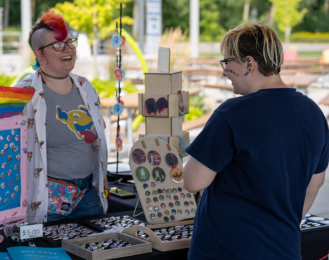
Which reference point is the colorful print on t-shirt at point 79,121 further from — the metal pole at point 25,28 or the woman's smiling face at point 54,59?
the metal pole at point 25,28

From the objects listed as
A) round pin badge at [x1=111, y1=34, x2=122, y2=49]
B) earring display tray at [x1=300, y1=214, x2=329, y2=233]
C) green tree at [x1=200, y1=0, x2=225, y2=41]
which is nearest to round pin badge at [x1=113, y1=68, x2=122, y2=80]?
round pin badge at [x1=111, y1=34, x2=122, y2=49]

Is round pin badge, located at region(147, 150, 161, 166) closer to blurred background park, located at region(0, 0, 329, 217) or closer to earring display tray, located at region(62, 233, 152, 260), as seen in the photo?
earring display tray, located at region(62, 233, 152, 260)

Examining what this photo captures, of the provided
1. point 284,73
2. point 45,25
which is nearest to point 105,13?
point 284,73

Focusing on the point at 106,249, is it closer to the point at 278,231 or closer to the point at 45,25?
the point at 278,231

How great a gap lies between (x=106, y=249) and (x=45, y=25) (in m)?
1.30

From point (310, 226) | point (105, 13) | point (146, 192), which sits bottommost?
point (310, 226)

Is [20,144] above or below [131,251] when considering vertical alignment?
above

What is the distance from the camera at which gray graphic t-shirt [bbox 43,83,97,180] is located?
2.43 m

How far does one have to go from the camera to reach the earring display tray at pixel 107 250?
181 centimetres

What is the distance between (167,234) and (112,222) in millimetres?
343

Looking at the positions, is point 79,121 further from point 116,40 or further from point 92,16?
point 92,16

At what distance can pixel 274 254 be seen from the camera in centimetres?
153

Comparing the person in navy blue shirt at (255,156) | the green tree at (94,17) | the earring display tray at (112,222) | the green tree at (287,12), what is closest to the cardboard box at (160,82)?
the earring display tray at (112,222)

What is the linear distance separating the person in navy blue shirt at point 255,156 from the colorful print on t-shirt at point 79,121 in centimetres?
110
